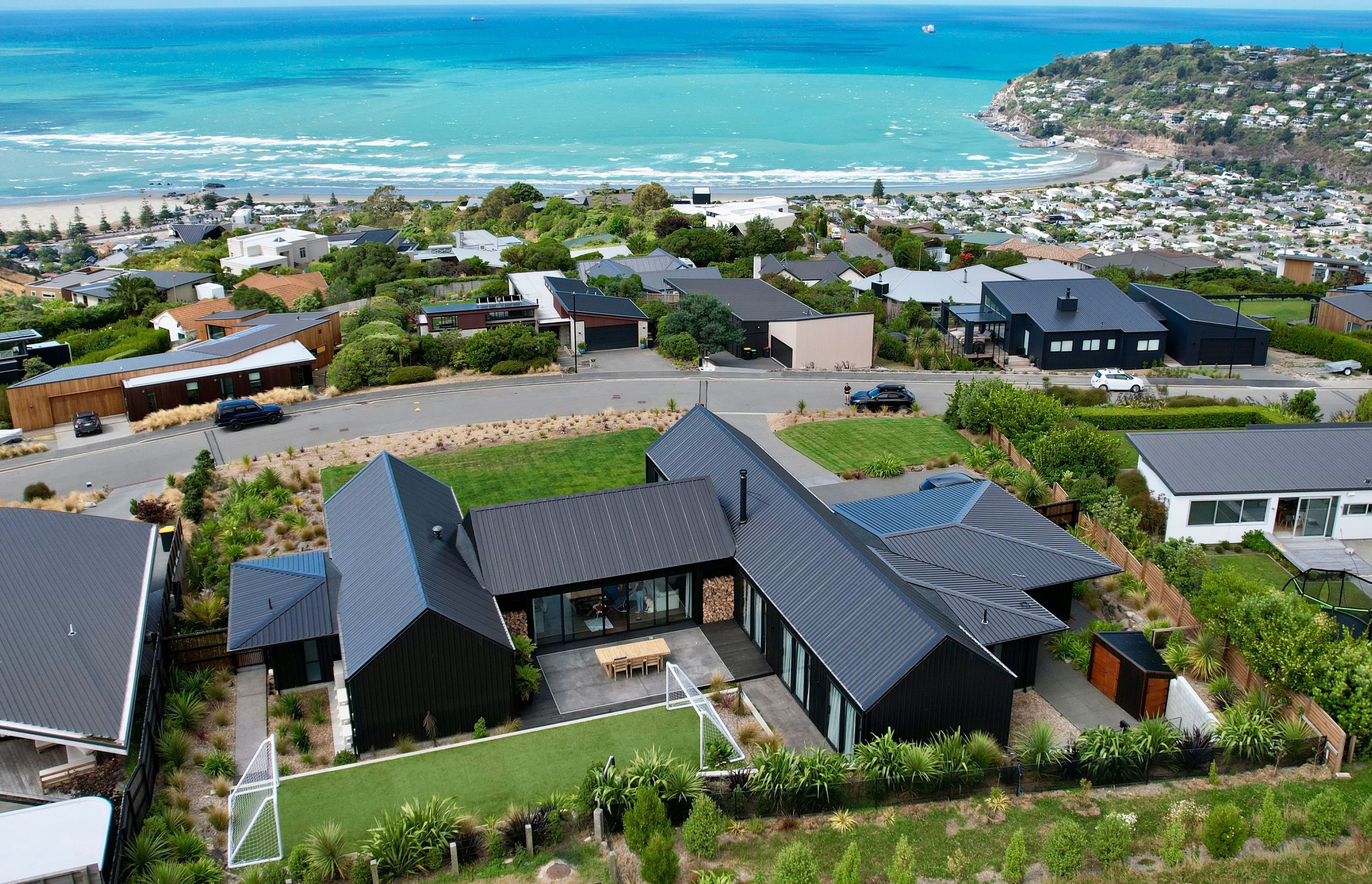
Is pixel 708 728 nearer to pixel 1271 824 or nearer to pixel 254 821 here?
pixel 254 821

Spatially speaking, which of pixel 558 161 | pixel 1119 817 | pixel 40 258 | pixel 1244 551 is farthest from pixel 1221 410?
pixel 558 161

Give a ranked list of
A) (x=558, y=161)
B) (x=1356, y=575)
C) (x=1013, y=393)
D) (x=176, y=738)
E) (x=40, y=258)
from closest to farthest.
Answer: (x=176, y=738) < (x=1356, y=575) < (x=1013, y=393) < (x=40, y=258) < (x=558, y=161)

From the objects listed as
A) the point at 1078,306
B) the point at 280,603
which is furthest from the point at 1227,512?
the point at 280,603

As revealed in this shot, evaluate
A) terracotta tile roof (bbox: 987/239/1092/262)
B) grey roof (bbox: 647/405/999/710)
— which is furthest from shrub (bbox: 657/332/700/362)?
terracotta tile roof (bbox: 987/239/1092/262)

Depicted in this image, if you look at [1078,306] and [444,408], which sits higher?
[1078,306]

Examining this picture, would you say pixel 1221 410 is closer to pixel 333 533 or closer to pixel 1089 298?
pixel 1089 298

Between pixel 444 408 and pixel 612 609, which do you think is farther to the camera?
pixel 444 408
